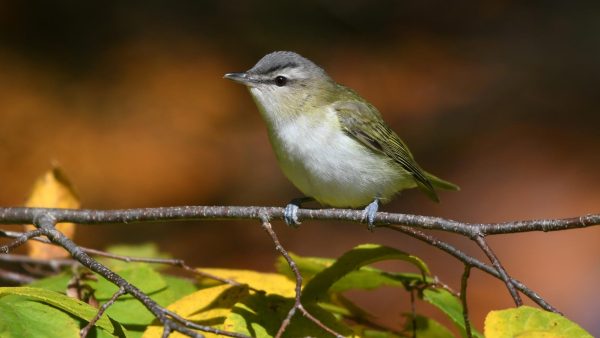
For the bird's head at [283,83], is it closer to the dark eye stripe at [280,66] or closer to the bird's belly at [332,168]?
the dark eye stripe at [280,66]

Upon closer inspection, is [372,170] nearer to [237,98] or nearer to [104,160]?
[104,160]

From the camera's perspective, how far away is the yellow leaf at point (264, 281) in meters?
2.22

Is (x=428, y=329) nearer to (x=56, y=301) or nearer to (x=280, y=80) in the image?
(x=56, y=301)

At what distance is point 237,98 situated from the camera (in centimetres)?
959

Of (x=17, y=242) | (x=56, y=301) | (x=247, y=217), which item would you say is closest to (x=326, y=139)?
(x=247, y=217)

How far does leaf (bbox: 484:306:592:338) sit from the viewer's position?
5.31 ft

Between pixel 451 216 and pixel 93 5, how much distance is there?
248 inches

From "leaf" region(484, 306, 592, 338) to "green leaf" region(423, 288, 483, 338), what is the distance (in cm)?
38

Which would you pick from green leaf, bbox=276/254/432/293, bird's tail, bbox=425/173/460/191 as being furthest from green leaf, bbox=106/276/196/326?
bird's tail, bbox=425/173/460/191

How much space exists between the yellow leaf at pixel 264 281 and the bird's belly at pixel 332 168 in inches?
30.9

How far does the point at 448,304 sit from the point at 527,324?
551 mm

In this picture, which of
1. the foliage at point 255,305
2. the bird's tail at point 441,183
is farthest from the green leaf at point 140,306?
the bird's tail at point 441,183

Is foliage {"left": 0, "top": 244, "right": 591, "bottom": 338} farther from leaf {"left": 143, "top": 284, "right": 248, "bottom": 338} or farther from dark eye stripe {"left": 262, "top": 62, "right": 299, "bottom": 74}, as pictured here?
dark eye stripe {"left": 262, "top": 62, "right": 299, "bottom": 74}

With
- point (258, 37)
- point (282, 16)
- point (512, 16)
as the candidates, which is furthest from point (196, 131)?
point (512, 16)
